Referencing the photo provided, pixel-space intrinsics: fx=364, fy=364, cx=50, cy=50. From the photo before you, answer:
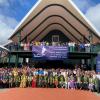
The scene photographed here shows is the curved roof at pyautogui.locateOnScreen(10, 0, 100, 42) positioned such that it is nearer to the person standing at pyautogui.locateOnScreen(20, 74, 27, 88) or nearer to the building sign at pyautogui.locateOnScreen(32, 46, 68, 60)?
the building sign at pyautogui.locateOnScreen(32, 46, 68, 60)

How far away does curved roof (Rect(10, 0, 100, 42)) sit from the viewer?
35781 millimetres

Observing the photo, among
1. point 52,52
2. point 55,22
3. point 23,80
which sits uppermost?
point 55,22

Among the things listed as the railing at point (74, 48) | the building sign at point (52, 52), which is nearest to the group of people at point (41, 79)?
the building sign at point (52, 52)

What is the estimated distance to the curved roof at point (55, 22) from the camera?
35781 millimetres

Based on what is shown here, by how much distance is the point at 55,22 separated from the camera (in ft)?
136

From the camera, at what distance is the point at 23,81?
2481 cm

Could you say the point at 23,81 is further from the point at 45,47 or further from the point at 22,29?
the point at 22,29

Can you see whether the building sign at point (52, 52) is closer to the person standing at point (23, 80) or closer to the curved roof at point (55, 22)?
the curved roof at point (55, 22)

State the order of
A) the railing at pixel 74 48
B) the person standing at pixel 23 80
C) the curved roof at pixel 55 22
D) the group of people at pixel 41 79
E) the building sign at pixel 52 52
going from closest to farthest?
the group of people at pixel 41 79, the person standing at pixel 23 80, the building sign at pixel 52 52, the railing at pixel 74 48, the curved roof at pixel 55 22

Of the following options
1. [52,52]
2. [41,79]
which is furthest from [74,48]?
[41,79]

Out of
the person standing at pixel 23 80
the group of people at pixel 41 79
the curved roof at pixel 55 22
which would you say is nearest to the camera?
the group of people at pixel 41 79

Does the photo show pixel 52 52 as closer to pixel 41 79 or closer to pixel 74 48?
pixel 74 48

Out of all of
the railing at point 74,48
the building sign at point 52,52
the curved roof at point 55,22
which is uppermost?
the curved roof at point 55,22

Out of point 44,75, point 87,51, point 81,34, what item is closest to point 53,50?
point 87,51
